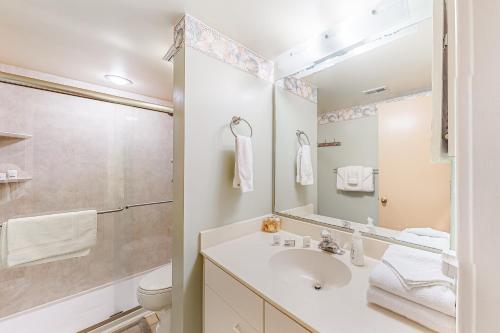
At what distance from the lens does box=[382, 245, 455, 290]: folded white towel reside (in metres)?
0.62

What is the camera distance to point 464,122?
20 centimetres

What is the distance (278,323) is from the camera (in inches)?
27.2

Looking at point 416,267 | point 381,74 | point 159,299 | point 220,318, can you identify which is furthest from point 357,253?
point 159,299

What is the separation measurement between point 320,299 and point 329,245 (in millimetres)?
415

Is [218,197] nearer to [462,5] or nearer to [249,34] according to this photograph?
[249,34]

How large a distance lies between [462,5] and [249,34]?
1.24 m

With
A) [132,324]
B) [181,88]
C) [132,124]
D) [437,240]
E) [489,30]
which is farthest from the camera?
[132,124]

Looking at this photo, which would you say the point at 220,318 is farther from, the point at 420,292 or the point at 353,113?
the point at 353,113

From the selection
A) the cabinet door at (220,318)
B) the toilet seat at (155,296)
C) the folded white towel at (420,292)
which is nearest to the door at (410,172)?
the folded white towel at (420,292)

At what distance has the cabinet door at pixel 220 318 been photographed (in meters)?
0.85

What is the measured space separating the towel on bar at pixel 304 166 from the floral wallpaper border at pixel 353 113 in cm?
23

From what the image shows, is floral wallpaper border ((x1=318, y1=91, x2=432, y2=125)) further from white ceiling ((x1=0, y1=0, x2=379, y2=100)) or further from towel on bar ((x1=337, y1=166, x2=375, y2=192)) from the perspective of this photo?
white ceiling ((x1=0, y1=0, x2=379, y2=100))

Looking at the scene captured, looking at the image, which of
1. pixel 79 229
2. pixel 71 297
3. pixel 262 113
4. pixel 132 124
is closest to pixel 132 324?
pixel 71 297

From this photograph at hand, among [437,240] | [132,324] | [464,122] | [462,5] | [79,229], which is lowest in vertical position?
[132,324]
